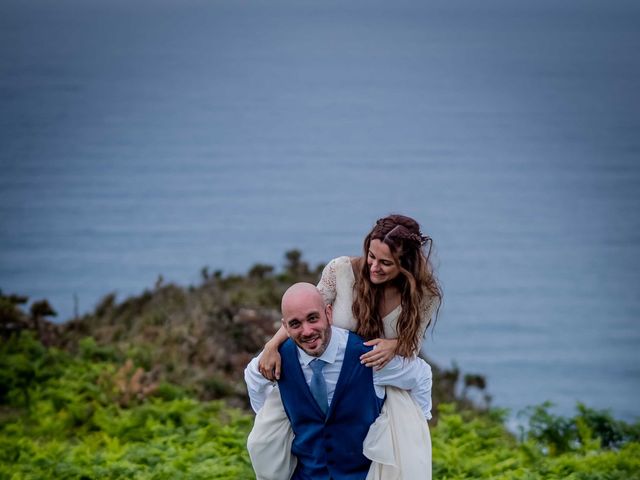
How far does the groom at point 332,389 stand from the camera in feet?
15.8

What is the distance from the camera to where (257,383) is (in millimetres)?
4992

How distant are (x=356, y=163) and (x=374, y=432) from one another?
67.0 metres

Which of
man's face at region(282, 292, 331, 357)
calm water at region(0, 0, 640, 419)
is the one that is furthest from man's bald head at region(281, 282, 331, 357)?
A: calm water at region(0, 0, 640, 419)

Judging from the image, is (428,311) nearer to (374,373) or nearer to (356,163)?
(374,373)

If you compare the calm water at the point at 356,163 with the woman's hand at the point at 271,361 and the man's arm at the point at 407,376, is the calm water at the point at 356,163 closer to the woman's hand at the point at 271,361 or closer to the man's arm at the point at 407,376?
the man's arm at the point at 407,376

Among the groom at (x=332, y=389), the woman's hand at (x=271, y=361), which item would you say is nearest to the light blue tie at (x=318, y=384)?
the groom at (x=332, y=389)

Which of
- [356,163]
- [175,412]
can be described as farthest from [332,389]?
[356,163]

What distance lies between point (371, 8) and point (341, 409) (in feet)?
647

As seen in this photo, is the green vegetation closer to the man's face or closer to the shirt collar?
the shirt collar

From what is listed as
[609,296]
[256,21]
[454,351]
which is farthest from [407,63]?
[454,351]

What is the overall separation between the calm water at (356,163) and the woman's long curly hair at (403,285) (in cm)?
282

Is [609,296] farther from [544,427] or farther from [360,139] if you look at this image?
[360,139]

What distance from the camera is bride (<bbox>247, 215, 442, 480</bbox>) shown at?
4.84m

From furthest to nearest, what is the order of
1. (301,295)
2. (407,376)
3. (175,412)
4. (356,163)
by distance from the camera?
(356,163), (175,412), (407,376), (301,295)
